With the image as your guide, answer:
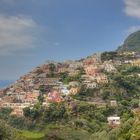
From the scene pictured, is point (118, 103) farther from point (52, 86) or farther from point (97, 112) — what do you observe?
point (52, 86)

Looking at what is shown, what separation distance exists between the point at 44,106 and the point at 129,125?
54.8 m

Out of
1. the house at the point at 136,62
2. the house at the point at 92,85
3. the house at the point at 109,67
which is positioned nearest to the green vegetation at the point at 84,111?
the house at the point at 92,85

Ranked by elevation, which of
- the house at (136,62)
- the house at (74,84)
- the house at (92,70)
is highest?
Answer: the house at (136,62)

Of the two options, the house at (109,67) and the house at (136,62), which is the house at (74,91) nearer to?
the house at (109,67)

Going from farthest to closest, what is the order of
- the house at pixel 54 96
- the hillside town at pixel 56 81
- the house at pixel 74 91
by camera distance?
the hillside town at pixel 56 81 → the house at pixel 74 91 → the house at pixel 54 96

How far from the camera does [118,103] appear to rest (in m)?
119

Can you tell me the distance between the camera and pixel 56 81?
481ft

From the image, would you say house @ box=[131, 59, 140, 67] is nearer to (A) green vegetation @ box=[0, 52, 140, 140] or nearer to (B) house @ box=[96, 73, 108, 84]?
(A) green vegetation @ box=[0, 52, 140, 140]

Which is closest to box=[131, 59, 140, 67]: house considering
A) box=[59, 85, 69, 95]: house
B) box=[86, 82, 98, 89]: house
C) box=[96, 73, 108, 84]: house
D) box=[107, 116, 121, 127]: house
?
box=[96, 73, 108, 84]: house

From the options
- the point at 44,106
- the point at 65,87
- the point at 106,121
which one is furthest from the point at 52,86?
the point at 106,121

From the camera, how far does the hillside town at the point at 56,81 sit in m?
132

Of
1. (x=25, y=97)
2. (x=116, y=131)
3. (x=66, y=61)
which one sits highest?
(x=66, y=61)

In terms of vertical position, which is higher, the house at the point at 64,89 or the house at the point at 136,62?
the house at the point at 136,62

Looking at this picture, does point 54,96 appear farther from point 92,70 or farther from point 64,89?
point 92,70
